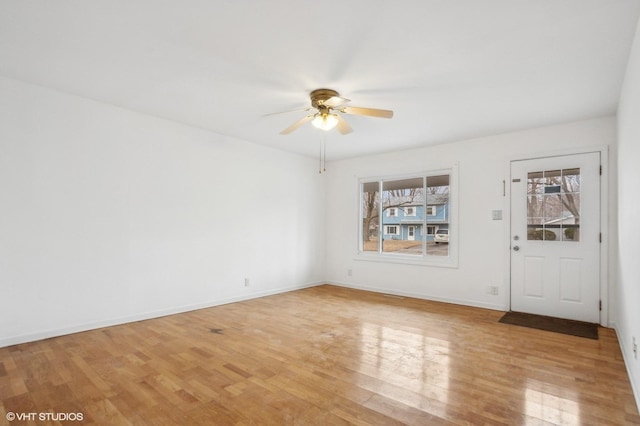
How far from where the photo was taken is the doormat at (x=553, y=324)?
356 centimetres

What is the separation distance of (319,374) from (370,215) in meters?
4.00

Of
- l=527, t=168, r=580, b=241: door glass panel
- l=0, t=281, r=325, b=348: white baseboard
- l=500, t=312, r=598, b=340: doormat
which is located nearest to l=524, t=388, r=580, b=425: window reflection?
l=500, t=312, r=598, b=340: doormat

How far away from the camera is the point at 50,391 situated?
2.26 meters

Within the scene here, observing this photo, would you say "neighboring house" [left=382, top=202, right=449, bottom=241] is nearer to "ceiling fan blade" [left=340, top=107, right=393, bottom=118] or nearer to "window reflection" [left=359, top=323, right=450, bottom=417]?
"window reflection" [left=359, top=323, right=450, bottom=417]

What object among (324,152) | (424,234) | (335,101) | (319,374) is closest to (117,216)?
(335,101)

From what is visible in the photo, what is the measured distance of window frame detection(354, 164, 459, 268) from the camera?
500cm

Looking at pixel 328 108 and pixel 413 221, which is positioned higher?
pixel 328 108

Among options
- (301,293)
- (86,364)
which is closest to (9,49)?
(86,364)

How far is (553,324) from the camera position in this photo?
3.85m

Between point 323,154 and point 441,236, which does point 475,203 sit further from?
point 323,154

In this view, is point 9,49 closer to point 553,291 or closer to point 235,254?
point 235,254

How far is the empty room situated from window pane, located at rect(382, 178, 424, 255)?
0.04m

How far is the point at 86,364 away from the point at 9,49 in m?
2.62

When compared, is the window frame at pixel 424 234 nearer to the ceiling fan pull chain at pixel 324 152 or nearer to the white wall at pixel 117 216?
the ceiling fan pull chain at pixel 324 152
